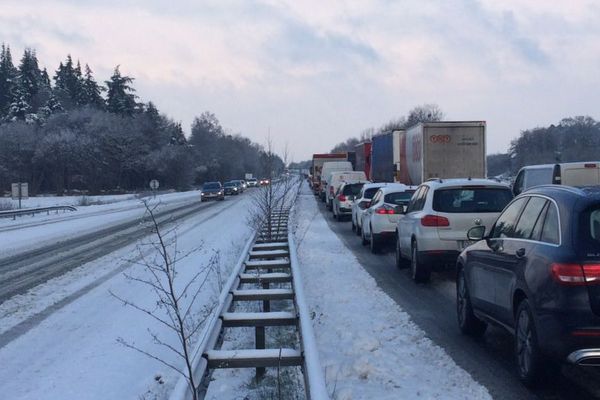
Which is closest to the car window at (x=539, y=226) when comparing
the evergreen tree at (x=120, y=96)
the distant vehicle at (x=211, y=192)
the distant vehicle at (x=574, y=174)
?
the distant vehicle at (x=574, y=174)

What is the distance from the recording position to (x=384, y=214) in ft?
56.5

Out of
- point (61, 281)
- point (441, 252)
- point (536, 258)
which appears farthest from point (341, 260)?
point (536, 258)

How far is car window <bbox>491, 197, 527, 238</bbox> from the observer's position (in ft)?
23.0

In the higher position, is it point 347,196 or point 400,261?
point 347,196

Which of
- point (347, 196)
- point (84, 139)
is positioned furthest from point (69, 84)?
point (347, 196)

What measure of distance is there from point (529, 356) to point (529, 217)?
131 centimetres

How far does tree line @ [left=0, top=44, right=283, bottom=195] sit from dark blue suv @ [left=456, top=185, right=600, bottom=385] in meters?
66.1

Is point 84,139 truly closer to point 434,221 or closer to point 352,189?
point 352,189

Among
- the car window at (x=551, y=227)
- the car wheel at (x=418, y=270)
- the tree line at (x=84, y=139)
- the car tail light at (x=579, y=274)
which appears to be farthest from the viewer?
the tree line at (x=84, y=139)

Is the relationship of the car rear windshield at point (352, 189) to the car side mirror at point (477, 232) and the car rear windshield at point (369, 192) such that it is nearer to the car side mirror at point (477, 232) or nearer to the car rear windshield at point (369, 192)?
the car rear windshield at point (369, 192)

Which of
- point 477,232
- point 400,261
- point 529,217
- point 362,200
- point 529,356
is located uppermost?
point 529,217

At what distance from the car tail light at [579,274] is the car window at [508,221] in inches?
56.6

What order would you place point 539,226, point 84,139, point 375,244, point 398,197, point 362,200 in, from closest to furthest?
point 539,226, point 375,244, point 398,197, point 362,200, point 84,139

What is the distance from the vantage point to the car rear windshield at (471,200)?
38.6ft
